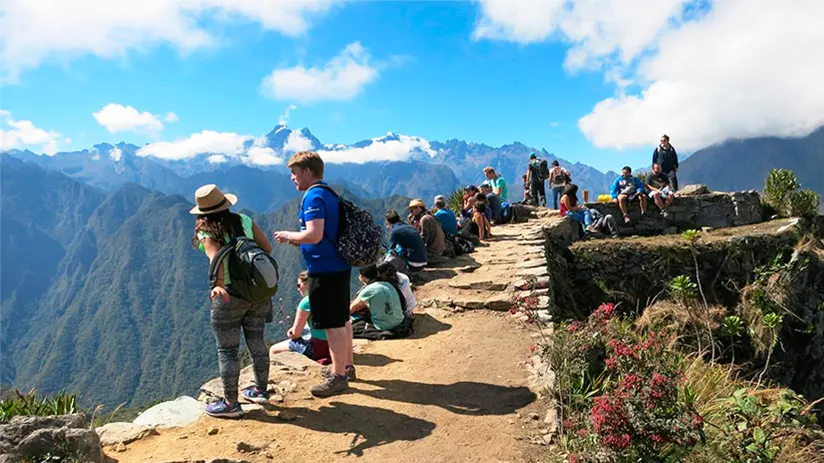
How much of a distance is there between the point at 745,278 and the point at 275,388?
880 centimetres

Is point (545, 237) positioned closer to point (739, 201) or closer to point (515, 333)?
point (515, 333)

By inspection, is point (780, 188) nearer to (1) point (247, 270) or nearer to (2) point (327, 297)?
(2) point (327, 297)

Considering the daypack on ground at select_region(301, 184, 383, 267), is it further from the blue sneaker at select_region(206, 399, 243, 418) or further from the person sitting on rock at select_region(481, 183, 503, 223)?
the person sitting on rock at select_region(481, 183, 503, 223)

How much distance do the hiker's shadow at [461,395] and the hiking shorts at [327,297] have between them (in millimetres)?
815

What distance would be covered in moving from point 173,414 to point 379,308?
110 inches

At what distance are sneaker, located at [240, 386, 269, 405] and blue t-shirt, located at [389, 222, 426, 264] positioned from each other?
5012 mm

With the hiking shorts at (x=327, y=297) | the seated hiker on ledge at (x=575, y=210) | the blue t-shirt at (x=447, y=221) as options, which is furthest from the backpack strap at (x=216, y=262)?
the seated hiker on ledge at (x=575, y=210)

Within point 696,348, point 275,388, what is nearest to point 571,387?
point 275,388

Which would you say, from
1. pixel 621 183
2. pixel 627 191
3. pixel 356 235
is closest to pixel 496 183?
pixel 621 183

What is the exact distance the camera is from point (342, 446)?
3.53m

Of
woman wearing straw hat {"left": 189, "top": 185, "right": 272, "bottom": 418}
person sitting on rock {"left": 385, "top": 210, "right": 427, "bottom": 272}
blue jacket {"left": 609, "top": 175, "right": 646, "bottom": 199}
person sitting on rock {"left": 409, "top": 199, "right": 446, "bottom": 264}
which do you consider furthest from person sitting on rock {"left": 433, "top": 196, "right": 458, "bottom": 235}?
woman wearing straw hat {"left": 189, "top": 185, "right": 272, "bottom": 418}

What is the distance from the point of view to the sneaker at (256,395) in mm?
4127

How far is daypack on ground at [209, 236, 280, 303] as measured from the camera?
3.69m

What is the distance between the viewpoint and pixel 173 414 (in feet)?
13.1
